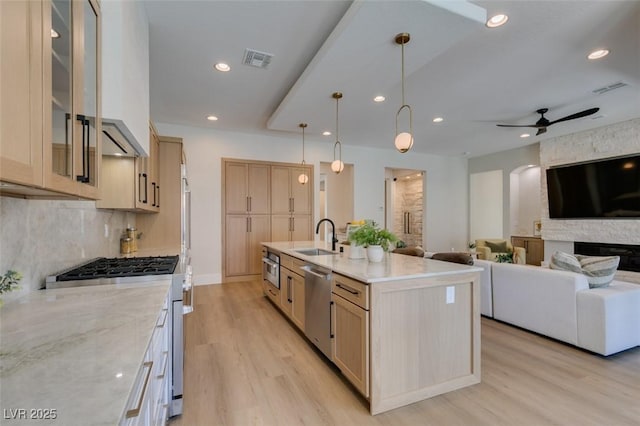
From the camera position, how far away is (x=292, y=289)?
3.18 meters

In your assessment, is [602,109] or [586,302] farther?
[602,109]

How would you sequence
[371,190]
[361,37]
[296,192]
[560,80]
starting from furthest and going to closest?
1. [371,190]
2. [296,192]
3. [560,80]
4. [361,37]

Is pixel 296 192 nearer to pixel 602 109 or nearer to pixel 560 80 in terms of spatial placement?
pixel 560 80

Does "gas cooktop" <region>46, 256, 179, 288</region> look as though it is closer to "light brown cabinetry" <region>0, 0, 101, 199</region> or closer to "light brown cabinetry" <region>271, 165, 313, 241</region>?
"light brown cabinetry" <region>0, 0, 101, 199</region>

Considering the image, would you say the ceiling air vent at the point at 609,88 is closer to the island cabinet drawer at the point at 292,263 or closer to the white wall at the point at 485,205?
the white wall at the point at 485,205

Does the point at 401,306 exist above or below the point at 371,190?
below

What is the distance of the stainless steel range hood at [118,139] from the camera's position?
146 cm

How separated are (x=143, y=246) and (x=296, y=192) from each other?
3053 millimetres

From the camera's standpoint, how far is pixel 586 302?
2.63 m

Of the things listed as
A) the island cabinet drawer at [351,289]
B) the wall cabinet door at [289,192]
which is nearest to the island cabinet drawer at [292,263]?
the island cabinet drawer at [351,289]

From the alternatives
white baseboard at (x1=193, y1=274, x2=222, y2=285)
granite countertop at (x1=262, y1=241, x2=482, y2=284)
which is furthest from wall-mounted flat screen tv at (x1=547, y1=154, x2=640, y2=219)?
white baseboard at (x1=193, y1=274, x2=222, y2=285)

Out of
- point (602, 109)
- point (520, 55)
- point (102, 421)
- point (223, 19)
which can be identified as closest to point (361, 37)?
point (223, 19)

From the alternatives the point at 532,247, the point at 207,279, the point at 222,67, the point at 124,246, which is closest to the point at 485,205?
the point at 532,247

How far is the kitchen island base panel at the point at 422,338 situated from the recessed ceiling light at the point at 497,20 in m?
2.06
